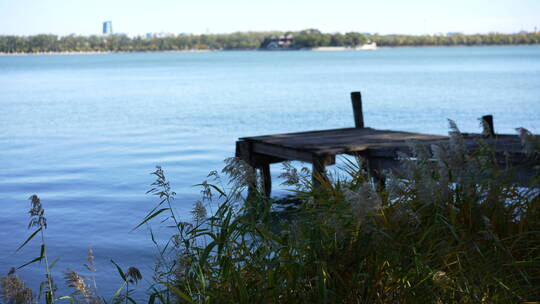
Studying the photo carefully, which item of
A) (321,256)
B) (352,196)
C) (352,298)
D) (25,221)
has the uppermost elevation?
(352,196)

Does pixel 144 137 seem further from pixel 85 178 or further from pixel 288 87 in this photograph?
pixel 288 87

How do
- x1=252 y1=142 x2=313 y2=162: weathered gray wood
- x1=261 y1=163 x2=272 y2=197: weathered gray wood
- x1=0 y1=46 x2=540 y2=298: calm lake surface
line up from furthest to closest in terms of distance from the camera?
x1=261 y1=163 x2=272 y2=197: weathered gray wood, x1=0 y1=46 x2=540 y2=298: calm lake surface, x1=252 y1=142 x2=313 y2=162: weathered gray wood

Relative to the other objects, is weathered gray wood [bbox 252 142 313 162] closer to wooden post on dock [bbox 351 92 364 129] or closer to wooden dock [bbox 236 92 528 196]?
wooden dock [bbox 236 92 528 196]

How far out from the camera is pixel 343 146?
977 cm

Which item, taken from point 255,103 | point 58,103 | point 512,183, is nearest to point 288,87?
point 255,103

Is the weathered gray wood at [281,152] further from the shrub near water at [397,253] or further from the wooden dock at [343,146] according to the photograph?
the shrub near water at [397,253]

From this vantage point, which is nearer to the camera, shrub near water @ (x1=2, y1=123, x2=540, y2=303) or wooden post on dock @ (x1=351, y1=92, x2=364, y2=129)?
shrub near water @ (x1=2, y1=123, x2=540, y2=303)

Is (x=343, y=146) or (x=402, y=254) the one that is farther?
(x=343, y=146)

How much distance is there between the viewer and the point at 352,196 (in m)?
3.34

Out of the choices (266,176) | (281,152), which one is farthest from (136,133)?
(281,152)

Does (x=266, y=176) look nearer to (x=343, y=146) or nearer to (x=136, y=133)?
(x=343, y=146)

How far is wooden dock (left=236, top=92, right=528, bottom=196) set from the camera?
898cm

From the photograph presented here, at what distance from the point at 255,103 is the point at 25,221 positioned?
2747 centimetres

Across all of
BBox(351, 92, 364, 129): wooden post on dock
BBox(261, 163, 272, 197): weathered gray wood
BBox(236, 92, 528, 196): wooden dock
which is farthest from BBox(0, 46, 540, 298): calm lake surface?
BBox(351, 92, 364, 129): wooden post on dock
